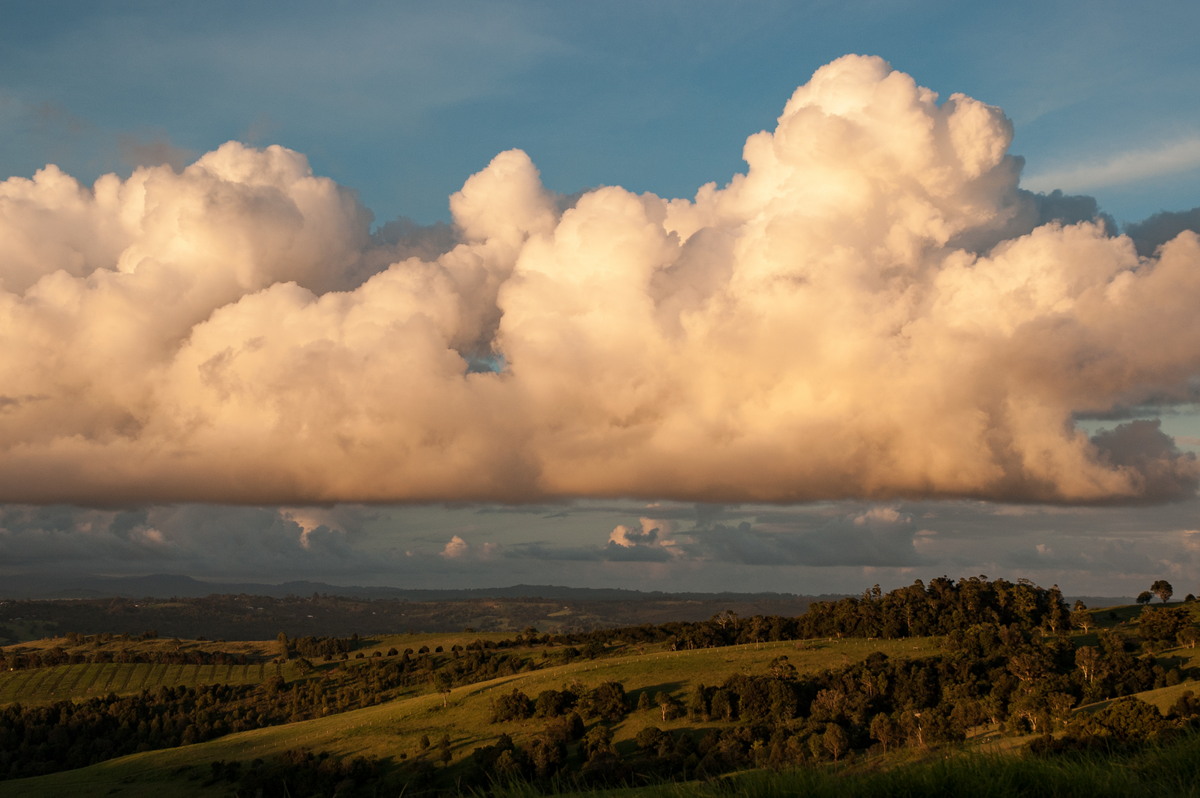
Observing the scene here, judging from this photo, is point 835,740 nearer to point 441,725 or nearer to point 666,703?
point 666,703

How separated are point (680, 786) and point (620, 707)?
121 metres

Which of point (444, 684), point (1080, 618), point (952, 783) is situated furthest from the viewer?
point (444, 684)

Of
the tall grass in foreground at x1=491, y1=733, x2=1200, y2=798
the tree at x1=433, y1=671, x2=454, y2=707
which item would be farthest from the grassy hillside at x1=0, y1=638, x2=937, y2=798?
the tall grass in foreground at x1=491, y1=733, x2=1200, y2=798

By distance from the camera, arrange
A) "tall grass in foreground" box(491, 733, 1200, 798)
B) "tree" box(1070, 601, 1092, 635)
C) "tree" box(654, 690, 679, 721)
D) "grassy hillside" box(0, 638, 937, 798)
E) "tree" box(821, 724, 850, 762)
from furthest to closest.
A: "tree" box(1070, 601, 1092, 635)
"grassy hillside" box(0, 638, 937, 798)
"tree" box(654, 690, 679, 721)
"tree" box(821, 724, 850, 762)
"tall grass in foreground" box(491, 733, 1200, 798)

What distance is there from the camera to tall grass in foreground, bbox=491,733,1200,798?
13625mm

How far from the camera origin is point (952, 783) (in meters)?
14.0

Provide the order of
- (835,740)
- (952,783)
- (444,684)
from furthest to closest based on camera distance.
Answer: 1. (444,684)
2. (835,740)
3. (952,783)

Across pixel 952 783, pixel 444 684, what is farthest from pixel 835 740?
pixel 444 684

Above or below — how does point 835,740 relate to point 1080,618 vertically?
below

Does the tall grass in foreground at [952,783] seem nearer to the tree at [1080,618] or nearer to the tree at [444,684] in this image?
the tree at [444,684]

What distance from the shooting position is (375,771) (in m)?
124

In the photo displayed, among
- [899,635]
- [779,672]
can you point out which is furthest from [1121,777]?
[899,635]

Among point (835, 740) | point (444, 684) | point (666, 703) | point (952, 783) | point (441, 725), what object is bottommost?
point (444, 684)

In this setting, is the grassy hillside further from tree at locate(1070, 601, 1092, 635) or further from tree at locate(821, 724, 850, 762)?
tree at locate(1070, 601, 1092, 635)
